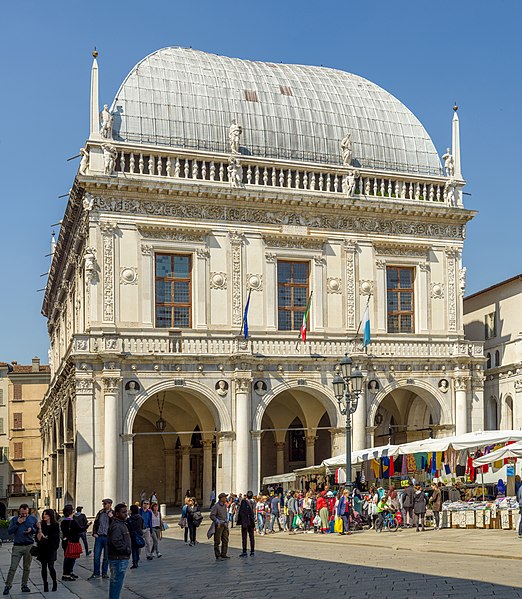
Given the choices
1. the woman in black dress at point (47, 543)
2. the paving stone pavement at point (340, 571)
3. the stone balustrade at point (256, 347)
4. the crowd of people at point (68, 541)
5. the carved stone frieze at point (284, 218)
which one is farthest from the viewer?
the carved stone frieze at point (284, 218)

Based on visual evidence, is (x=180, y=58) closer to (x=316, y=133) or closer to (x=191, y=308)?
(x=316, y=133)

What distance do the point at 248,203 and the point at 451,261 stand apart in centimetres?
975

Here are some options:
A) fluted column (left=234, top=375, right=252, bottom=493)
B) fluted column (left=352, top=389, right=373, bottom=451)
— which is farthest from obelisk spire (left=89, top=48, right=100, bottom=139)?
fluted column (left=352, top=389, right=373, bottom=451)

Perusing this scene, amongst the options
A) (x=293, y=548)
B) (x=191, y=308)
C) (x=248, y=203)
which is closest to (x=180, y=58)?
(x=248, y=203)

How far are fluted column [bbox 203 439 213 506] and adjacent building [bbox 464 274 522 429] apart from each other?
494 inches

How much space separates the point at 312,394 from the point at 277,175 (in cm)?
934

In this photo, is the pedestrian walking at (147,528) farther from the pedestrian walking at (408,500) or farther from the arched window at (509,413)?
the arched window at (509,413)

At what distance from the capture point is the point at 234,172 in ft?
141

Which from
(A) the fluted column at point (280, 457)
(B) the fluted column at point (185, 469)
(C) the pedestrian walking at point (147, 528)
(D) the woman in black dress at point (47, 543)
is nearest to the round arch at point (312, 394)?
(A) the fluted column at point (280, 457)

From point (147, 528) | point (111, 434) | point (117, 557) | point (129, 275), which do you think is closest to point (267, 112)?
point (129, 275)

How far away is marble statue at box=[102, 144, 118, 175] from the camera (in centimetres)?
4097

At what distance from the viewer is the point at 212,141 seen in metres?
44.4

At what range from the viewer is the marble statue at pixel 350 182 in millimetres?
44719

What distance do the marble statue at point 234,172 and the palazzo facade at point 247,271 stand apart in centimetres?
9
